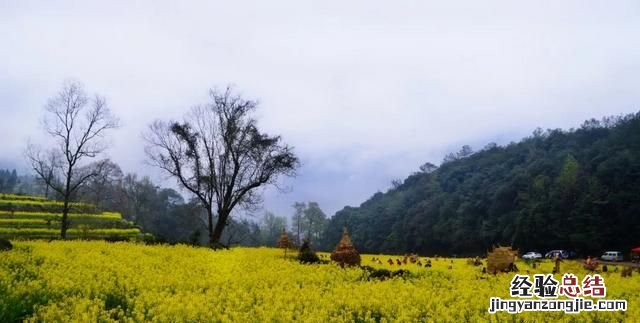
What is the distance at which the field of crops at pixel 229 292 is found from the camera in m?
9.98

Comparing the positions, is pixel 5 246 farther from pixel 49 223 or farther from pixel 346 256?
pixel 49 223

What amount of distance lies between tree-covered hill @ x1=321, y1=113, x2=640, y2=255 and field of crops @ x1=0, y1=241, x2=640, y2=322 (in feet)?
115

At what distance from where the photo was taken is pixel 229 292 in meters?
12.5

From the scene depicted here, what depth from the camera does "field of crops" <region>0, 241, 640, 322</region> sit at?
32.8 feet

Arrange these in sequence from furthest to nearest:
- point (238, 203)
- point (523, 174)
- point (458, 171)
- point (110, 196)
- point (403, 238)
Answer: point (458, 171) < point (110, 196) < point (403, 238) < point (523, 174) < point (238, 203)

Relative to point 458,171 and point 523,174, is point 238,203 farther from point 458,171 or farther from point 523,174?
point 458,171

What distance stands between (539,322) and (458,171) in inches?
3118

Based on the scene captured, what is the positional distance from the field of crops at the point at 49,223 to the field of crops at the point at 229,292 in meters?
15.7

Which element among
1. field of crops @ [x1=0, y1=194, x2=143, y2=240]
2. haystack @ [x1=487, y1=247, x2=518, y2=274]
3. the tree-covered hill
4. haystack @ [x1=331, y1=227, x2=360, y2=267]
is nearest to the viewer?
haystack @ [x1=487, y1=247, x2=518, y2=274]

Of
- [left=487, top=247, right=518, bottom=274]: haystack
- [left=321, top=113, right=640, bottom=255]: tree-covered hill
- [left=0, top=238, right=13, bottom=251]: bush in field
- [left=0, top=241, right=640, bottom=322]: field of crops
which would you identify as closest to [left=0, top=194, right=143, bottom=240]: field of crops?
[left=0, top=238, right=13, bottom=251]: bush in field

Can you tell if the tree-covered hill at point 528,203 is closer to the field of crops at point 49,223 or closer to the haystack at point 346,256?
the haystack at point 346,256

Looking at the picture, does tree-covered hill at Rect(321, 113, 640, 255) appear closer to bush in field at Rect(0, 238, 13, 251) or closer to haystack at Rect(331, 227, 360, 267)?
haystack at Rect(331, 227, 360, 267)

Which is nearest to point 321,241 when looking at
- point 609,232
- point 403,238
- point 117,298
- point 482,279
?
point 403,238

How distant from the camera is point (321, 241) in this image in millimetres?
90312
